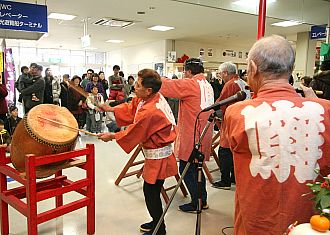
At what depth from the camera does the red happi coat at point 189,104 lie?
8.70 ft

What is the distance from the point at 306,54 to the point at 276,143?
338 inches

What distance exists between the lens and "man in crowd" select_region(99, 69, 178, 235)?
2.14 meters

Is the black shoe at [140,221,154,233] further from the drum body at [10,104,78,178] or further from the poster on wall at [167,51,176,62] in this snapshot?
the poster on wall at [167,51,176,62]

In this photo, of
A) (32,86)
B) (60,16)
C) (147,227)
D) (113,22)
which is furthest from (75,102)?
(147,227)

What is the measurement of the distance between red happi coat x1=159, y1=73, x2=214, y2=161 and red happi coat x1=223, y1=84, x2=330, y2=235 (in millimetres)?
1552

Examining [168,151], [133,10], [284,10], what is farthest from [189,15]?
[168,151]

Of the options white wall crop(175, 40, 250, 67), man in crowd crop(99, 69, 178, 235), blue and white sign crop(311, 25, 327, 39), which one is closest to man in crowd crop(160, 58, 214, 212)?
man in crowd crop(99, 69, 178, 235)

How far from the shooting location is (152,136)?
7.18ft

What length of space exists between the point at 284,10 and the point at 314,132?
252 inches

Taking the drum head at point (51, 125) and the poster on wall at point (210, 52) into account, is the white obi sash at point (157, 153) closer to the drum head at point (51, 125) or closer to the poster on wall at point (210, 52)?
the drum head at point (51, 125)

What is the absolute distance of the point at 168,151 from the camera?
2.30 metres

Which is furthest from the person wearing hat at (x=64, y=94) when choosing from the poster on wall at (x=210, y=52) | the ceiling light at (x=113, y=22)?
the poster on wall at (x=210, y=52)

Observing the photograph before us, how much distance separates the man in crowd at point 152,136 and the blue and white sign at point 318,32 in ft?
20.5

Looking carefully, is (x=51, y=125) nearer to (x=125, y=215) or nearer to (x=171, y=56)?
(x=125, y=215)
